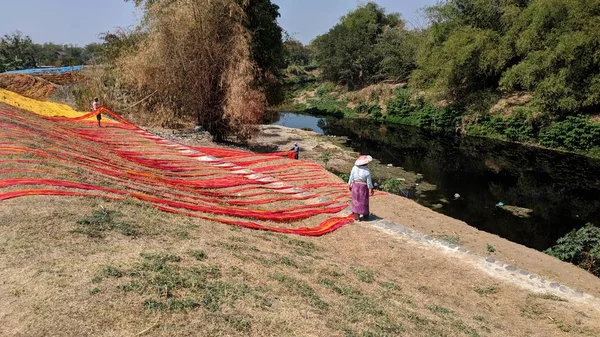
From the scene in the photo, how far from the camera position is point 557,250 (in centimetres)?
1075

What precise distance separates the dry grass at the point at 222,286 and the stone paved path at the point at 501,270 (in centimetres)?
34

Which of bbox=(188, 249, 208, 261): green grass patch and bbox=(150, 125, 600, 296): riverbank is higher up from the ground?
bbox=(188, 249, 208, 261): green grass patch

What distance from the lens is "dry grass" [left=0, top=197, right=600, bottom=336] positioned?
3.63m

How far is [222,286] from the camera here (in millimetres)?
4496

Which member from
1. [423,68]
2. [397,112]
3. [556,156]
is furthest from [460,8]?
[556,156]

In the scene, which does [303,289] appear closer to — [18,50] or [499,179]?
[499,179]

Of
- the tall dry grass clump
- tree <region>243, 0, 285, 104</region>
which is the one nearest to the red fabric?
the tall dry grass clump

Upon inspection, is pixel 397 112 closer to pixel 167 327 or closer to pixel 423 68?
pixel 423 68

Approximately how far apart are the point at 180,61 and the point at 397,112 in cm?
2553

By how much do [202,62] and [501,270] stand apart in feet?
50.6

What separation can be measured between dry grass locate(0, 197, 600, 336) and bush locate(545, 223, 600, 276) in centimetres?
400

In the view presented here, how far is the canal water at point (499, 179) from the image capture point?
14.1 metres

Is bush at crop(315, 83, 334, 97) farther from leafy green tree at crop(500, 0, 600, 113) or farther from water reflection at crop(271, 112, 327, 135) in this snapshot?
leafy green tree at crop(500, 0, 600, 113)

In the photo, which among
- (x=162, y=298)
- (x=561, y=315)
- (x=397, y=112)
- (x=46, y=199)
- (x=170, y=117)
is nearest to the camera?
(x=162, y=298)
